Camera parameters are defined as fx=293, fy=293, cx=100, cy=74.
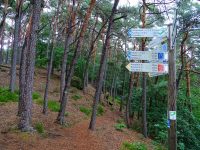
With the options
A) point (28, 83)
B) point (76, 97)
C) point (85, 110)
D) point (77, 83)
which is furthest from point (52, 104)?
point (77, 83)

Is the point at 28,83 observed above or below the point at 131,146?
above

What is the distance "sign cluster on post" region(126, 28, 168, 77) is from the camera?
6785 millimetres

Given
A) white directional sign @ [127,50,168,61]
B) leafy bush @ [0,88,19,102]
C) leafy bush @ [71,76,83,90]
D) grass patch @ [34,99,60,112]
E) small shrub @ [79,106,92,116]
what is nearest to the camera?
white directional sign @ [127,50,168,61]

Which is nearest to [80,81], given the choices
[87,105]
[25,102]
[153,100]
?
[87,105]

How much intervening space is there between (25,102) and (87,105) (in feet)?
37.6

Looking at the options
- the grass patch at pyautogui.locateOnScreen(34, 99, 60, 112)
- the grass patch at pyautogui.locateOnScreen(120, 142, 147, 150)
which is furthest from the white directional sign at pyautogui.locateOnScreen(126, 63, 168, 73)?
the grass patch at pyautogui.locateOnScreen(34, 99, 60, 112)

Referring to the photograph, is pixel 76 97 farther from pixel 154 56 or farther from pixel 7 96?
pixel 154 56

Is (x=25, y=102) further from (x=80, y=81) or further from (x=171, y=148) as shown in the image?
(x=80, y=81)

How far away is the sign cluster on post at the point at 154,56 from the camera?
6.79m

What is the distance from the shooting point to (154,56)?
22.5 feet

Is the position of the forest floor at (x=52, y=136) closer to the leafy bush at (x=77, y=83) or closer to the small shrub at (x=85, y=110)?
the small shrub at (x=85, y=110)

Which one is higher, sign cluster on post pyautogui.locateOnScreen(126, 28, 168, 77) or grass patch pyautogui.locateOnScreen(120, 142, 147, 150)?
sign cluster on post pyautogui.locateOnScreen(126, 28, 168, 77)

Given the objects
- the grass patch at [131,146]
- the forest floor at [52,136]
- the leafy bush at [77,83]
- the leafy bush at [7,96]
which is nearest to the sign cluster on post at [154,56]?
the forest floor at [52,136]

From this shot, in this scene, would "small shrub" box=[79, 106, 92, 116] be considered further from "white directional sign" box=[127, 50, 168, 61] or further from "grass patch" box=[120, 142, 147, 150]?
"white directional sign" box=[127, 50, 168, 61]
